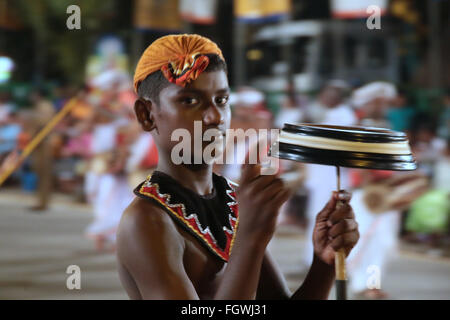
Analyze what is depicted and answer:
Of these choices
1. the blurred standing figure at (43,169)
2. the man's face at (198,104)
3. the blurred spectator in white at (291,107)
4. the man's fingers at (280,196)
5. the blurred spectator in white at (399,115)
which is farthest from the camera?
the blurred standing figure at (43,169)

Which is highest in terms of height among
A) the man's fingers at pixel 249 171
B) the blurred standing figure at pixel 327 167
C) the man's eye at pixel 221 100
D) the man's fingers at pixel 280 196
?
the man's eye at pixel 221 100

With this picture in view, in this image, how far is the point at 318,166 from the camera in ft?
16.8

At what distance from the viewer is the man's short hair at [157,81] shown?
1.33 m

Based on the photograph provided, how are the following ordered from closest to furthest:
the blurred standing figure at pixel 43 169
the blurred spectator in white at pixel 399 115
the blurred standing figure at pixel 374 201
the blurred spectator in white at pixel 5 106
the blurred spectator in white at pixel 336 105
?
the blurred standing figure at pixel 374 201
the blurred spectator in white at pixel 336 105
the blurred spectator in white at pixel 399 115
the blurred standing figure at pixel 43 169
the blurred spectator in white at pixel 5 106

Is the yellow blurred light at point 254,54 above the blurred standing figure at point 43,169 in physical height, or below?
Answer: above

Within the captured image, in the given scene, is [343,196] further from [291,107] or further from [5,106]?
[5,106]

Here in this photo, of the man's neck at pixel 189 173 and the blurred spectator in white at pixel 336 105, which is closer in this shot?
the man's neck at pixel 189 173

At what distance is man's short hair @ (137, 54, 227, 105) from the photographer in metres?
1.33

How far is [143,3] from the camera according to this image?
4734 mm

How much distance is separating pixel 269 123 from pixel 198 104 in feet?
14.4

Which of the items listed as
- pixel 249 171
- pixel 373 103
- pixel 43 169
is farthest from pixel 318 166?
pixel 43 169

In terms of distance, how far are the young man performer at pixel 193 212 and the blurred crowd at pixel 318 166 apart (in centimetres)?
155

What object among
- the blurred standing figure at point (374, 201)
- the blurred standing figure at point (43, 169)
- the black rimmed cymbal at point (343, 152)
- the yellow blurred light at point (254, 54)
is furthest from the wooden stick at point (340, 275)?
the blurred standing figure at point (43, 169)

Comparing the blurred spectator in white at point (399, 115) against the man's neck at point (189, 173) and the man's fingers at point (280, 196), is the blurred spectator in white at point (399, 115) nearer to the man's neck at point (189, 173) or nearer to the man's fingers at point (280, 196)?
the man's neck at point (189, 173)
